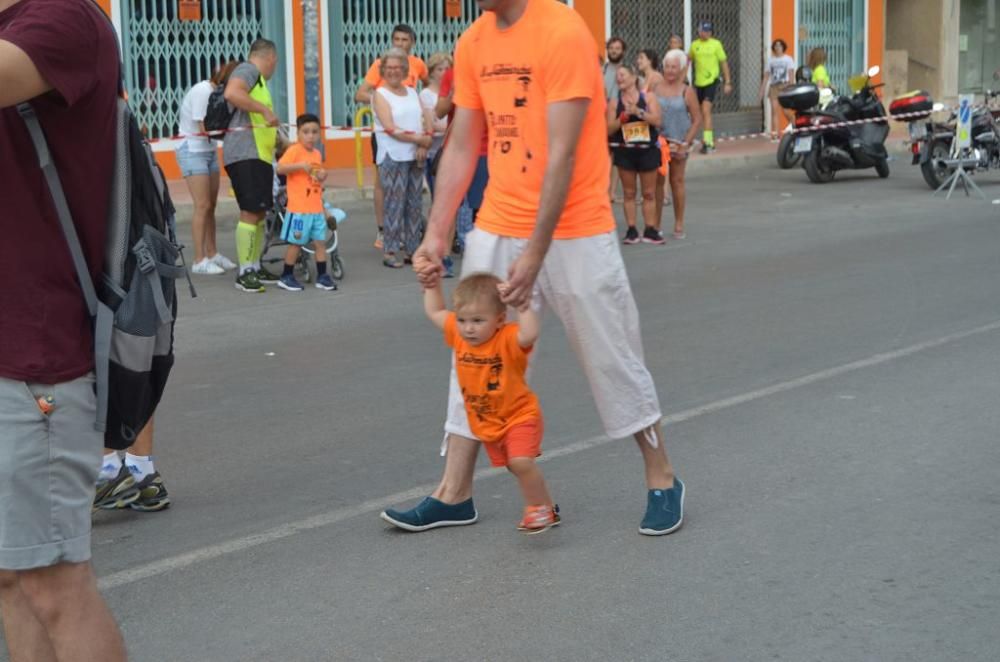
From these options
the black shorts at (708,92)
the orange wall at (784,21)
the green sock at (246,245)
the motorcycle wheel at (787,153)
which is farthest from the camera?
the orange wall at (784,21)

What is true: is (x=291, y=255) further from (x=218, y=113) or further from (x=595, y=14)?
(x=595, y=14)

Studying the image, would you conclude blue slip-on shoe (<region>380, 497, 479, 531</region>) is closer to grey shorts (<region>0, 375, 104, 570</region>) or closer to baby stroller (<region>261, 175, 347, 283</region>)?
grey shorts (<region>0, 375, 104, 570</region>)

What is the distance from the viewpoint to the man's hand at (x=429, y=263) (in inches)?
189

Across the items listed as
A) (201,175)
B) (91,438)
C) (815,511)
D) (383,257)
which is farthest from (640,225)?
(91,438)

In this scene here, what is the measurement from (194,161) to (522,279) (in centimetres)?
775

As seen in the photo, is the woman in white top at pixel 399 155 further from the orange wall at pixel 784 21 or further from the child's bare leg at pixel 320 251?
the orange wall at pixel 784 21

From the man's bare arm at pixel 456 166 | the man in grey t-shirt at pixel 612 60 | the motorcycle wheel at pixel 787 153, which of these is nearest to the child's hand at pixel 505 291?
the man's bare arm at pixel 456 166

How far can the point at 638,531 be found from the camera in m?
5.10

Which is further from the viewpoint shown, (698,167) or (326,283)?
(698,167)

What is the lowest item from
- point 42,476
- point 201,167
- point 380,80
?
point 42,476

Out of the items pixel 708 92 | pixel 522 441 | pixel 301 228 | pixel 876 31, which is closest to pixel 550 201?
pixel 522 441

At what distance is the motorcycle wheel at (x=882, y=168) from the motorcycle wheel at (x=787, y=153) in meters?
1.24

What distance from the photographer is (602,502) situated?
547 cm

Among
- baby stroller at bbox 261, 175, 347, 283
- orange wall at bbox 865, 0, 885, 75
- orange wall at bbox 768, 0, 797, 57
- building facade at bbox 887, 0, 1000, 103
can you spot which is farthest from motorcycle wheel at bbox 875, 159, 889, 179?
building facade at bbox 887, 0, 1000, 103
